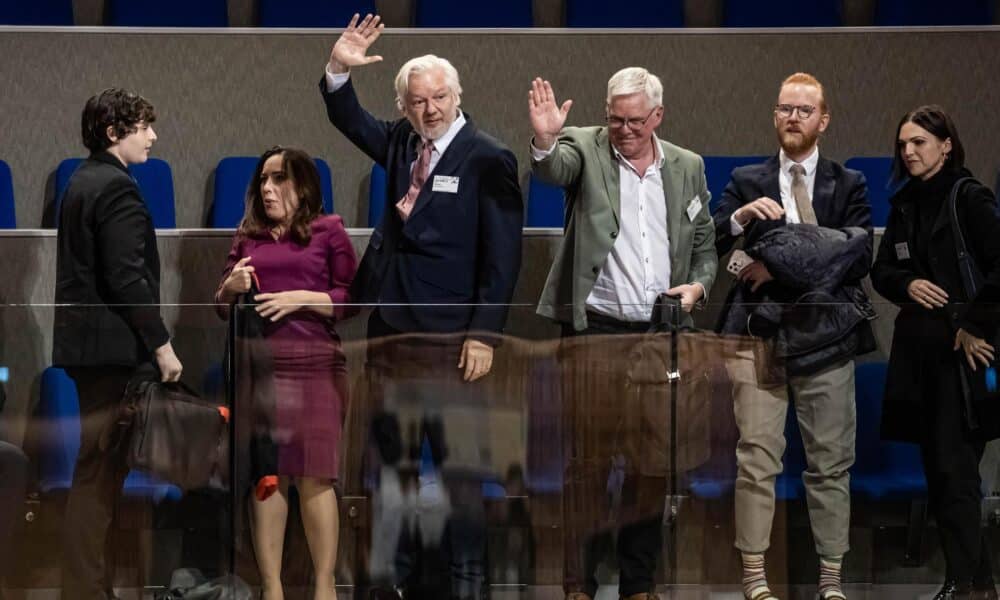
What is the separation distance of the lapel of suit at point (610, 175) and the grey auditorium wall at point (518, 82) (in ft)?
5.32

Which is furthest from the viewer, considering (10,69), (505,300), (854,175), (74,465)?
(10,69)

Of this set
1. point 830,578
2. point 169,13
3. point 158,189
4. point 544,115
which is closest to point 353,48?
point 544,115

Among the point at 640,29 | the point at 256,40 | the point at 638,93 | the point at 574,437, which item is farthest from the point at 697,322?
the point at 256,40

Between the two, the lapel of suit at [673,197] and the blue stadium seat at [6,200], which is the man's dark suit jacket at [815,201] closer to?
the lapel of suit at [673,197]

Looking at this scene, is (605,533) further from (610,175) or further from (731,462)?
(610,175)

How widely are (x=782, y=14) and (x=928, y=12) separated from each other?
60 centimetres

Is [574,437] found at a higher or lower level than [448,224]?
lower

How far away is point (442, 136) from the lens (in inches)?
139

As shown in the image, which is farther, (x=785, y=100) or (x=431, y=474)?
(x=785, y=100)

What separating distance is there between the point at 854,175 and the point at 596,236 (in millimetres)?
750

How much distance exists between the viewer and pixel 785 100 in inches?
148

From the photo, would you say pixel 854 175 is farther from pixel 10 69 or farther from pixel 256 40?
pixel 10 69

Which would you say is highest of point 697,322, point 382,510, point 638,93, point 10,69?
point 10,69

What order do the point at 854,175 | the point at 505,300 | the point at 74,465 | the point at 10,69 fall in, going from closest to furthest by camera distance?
1. the point at 74,465
2. the point at 505,300
3. the point at 854,175
4. the point at 10,69
